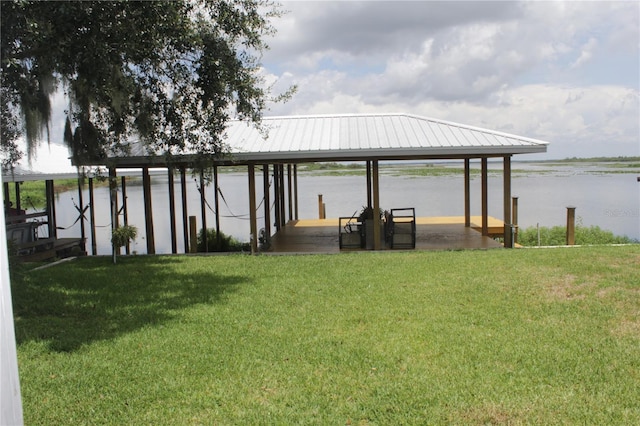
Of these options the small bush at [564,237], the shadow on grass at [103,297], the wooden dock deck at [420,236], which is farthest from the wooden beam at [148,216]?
the small bush at [564,237]

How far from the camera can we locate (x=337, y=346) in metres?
4.83

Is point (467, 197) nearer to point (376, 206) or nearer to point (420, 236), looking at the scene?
point (420, 236)

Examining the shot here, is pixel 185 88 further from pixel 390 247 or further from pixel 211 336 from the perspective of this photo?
pixel 390 247

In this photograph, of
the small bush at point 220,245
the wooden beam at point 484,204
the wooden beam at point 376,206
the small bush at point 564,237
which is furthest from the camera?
the small bush at point 564,237

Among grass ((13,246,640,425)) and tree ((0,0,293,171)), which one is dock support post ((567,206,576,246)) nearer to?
grass ((13,246,640,425))

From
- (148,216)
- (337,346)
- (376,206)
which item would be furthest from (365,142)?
(337,346)

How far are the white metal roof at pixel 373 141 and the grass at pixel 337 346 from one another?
250 centimetres

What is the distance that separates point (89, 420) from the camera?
3578 mm

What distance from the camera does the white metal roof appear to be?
32.4 ft

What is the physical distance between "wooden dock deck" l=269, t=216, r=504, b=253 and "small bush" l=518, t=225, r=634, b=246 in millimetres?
1171

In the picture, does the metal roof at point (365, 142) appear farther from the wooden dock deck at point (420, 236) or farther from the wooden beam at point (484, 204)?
the wooden beam at point (484, 204)

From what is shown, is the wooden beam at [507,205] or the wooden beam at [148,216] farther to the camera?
the wooden beam at [148,216]

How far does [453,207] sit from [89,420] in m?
22.8

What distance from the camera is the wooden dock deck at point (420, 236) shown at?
37.7 feet
